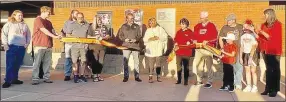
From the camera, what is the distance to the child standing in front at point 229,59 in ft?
21.8

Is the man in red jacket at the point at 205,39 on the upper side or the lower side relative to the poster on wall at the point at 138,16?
lower

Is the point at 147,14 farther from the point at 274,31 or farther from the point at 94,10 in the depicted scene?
the point at 274,31

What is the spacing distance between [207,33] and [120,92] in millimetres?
2318

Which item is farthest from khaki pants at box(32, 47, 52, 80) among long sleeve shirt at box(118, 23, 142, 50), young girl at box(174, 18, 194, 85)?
young girl at box(174, 18, 194, 85)

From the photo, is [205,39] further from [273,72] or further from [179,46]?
[273,72]

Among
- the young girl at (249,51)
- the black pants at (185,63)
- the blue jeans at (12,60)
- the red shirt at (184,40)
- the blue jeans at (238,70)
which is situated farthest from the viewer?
the black pants at (185,63)

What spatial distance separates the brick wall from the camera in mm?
8242

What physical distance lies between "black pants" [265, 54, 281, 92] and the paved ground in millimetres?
230

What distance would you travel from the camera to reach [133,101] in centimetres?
561

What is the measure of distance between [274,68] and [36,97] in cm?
450

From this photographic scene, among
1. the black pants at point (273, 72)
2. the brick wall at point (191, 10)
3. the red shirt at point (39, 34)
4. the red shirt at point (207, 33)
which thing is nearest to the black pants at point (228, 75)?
the red shirt at point (207, 33)

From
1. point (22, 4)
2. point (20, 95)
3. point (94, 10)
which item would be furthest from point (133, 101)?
point (22, 4)

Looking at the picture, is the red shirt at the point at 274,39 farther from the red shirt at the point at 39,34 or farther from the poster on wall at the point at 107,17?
the poster on wall at the point at 107,17

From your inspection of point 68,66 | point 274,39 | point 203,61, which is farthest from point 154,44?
point 274,39
